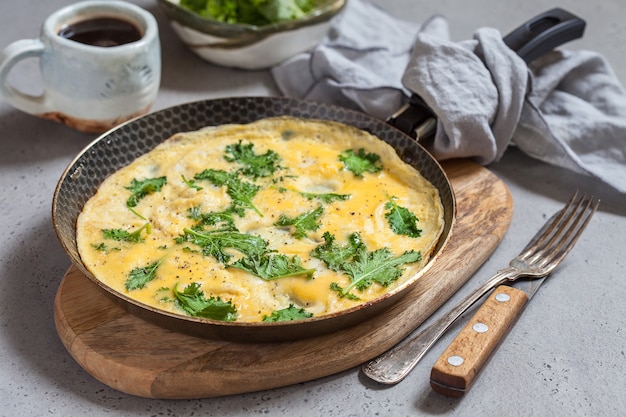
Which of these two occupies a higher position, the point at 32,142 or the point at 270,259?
the point at 270,259

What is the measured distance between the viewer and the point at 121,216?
267 centimetres

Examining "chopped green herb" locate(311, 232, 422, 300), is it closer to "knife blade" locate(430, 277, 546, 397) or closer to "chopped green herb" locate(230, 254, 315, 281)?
"chopped green herb" locate(230, 254, 315, 281)

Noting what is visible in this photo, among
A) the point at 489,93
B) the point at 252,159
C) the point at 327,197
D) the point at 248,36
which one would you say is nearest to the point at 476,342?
the point at 327,197

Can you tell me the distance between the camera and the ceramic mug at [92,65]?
309cm

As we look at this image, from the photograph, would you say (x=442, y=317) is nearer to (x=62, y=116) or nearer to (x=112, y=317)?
(x=112, y=317)

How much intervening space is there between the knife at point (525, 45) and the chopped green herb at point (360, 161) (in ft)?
0.76

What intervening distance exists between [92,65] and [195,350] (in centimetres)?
140

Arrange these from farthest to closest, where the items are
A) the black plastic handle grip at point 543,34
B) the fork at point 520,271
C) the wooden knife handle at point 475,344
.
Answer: the black plastic handle grip at point 543,34 < the fork at point 520,271 < the wooden knife handle at point 475,344

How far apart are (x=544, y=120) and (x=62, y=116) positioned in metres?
2.05

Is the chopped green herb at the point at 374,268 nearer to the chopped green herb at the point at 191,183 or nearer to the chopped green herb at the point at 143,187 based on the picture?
the chopped green herb at the point at 191,183

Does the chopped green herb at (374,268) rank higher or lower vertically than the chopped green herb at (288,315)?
higher

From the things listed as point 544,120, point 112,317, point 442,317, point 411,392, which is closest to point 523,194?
point 544,120

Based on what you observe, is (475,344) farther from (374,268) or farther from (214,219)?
(214,219)

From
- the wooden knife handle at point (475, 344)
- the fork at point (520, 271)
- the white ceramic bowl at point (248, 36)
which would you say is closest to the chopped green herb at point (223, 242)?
the fork at point (520, 271)
